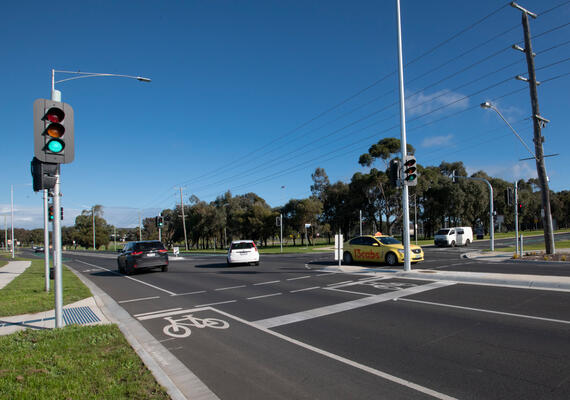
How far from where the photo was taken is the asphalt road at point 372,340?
13.4 ft

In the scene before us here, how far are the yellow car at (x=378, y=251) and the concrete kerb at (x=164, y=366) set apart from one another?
516 inches

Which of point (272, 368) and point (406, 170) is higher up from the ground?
point (406, 170)

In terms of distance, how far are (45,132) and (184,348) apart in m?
4.40

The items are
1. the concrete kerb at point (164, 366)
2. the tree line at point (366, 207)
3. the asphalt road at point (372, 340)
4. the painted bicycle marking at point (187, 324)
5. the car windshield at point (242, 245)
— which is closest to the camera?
the concrete kerb at point (164, 366)

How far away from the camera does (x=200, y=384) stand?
423 cm

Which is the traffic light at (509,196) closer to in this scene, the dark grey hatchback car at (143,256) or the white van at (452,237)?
the white van at (452,237)

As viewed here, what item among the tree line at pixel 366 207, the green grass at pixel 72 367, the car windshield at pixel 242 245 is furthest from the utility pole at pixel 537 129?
the tree line at pixel 366 207

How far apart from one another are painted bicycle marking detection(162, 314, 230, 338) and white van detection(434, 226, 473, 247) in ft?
115

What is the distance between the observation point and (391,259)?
1753cm

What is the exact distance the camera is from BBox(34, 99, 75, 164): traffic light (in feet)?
19.5

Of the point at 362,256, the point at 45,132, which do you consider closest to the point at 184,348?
the point at 45,132

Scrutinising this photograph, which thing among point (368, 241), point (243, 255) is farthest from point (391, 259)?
point (243, 255)

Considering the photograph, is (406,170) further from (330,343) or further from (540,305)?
(330,343)

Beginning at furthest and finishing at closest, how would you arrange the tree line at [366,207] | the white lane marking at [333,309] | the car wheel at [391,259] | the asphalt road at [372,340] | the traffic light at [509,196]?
the tree line at [366,207] < the traffic light at [509,196] < the car wheel at [391,259] < the white lane marking at [333,309] < the asphalt road at [372,340]
